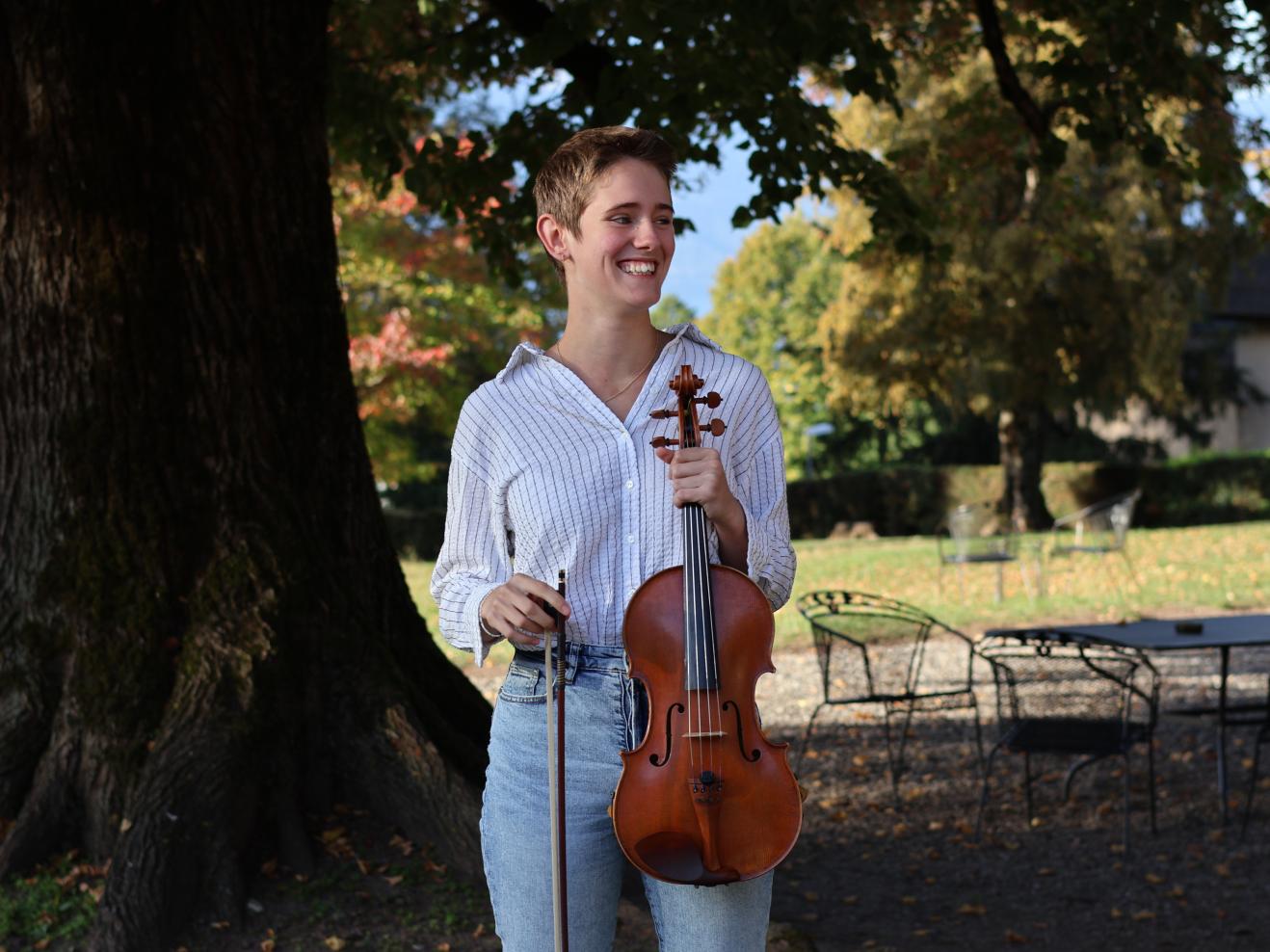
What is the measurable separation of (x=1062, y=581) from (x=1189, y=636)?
11.3 m

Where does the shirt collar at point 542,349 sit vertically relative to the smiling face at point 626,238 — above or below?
below

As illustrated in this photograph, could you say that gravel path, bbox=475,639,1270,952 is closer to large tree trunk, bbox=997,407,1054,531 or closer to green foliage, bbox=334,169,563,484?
green foliage, bbox=334,169,563,484

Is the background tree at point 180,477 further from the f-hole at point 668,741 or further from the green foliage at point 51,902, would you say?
the f-hole at point 668,741

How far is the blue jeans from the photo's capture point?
2543mm

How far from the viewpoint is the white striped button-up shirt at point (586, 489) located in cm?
259

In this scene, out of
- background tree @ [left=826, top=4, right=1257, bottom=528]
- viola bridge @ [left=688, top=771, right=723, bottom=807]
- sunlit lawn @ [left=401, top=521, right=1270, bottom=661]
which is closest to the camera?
viola bridge @ [left=688, top=771, right=723, bottom=807]

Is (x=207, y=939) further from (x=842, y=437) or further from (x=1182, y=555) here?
(x=842, y=437)

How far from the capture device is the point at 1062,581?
18.7 m

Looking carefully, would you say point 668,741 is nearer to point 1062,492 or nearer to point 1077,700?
point 1077,700

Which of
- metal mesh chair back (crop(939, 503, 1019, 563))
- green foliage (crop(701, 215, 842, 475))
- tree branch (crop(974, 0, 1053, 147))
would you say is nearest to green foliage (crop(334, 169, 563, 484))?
metal mesh chair back (crop(939, 503, 1019, 563))

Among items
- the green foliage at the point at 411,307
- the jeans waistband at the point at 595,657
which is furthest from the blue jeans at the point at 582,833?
the green foliage at the point at 411,307

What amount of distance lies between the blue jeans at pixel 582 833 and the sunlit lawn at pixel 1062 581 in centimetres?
1124

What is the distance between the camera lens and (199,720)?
5.47 m

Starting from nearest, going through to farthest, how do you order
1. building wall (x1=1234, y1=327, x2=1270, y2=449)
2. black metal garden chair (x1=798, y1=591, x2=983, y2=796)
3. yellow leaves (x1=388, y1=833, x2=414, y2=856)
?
yellow leaves (x1=388, y1=833, x2=414, y2=856)
black metal garden chair (x1=798, y1=591, x2=983, y2=796)
building wall (x1=1234, y1=327, x2=1270, y2=449)
